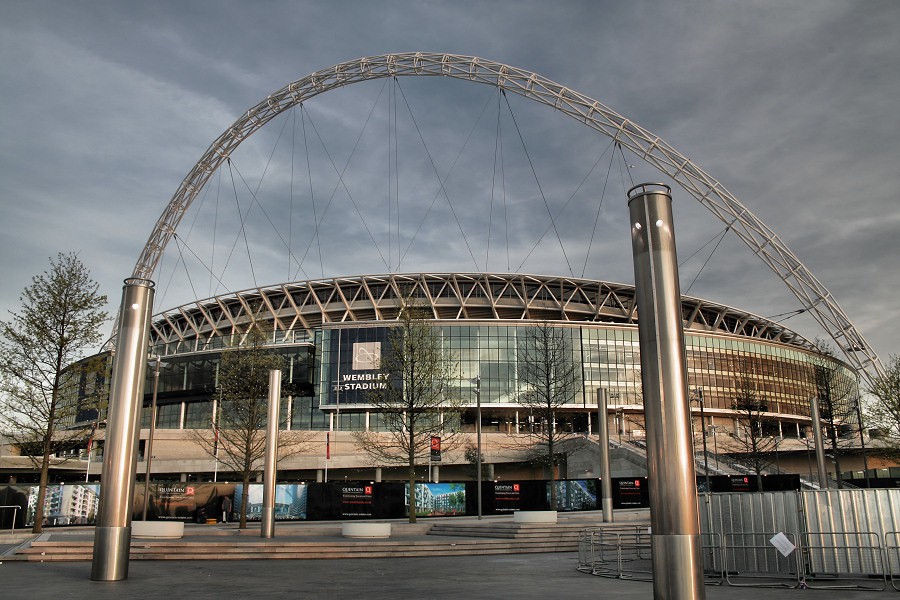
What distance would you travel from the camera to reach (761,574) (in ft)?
61.8

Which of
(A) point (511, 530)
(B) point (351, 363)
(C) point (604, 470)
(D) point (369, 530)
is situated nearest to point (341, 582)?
(D) point (369, 530)

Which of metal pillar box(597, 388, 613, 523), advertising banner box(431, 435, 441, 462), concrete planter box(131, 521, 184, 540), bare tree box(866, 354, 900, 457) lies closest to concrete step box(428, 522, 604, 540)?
metal pillar box(597, 388, 613, 523)

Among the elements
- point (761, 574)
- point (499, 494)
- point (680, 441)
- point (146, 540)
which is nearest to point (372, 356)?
point (499, 494)

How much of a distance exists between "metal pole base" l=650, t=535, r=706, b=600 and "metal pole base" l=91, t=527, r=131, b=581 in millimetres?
12782

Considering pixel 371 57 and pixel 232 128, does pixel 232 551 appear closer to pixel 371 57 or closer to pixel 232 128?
pixel 371 57

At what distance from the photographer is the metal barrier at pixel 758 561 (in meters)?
17.6

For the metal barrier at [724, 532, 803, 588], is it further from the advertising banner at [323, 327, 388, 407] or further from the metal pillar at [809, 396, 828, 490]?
the advertising banner at [323, 327, 388, 407]

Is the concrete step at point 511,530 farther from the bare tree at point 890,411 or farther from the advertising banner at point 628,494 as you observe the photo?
the bare tree at point 890,411

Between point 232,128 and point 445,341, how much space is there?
3525 cm

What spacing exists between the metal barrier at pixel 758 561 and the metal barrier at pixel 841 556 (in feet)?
1.28

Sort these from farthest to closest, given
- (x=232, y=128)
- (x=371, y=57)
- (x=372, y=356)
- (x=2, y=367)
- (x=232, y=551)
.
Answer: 1. (x=372, y=356)
2. (x=232, y=128)
3. (x=371, y=57)
4. (x=2, y=367)
5. (x=232, y=551)

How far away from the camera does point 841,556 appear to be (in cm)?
1784

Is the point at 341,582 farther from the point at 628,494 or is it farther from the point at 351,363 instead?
the point at 351,363

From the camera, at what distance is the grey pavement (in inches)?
578
